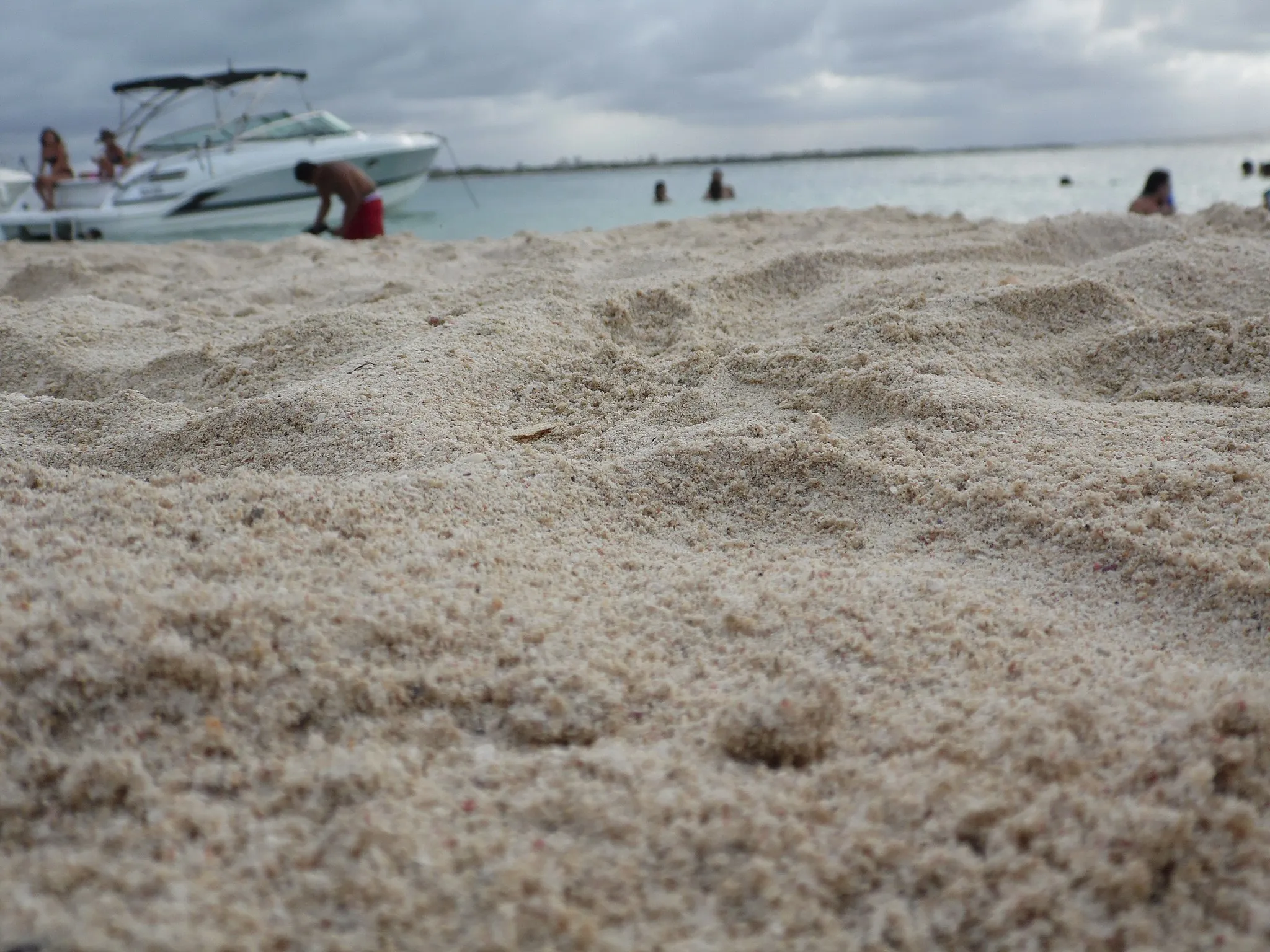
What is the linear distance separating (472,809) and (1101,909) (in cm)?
66

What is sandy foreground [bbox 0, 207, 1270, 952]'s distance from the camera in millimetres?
882

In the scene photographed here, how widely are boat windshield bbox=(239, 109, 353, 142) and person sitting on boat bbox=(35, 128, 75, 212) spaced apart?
2162 mm

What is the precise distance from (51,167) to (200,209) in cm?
213

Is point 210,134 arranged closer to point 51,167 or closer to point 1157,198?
point 51,167

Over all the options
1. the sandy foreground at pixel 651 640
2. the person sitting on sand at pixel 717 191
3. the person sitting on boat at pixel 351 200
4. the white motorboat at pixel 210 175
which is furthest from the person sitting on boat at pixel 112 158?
the sandy foreground at pixel 651 640

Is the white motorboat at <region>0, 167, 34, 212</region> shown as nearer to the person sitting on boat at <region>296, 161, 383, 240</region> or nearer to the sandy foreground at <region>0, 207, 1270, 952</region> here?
the person sitting on boat at <region>296, 161, 383, 240</region>

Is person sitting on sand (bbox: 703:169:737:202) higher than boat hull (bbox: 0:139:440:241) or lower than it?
higher

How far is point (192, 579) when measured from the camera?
1.32 meters

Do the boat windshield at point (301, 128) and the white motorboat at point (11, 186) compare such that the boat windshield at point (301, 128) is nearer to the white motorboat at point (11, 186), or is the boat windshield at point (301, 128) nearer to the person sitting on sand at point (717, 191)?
the white motorboat at point (11, 186)

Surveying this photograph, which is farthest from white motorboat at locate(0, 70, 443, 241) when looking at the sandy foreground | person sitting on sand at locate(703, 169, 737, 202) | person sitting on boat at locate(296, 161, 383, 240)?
the sandy foreground

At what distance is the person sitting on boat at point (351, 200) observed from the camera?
765 centimetres

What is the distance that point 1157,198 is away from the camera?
22.5ft

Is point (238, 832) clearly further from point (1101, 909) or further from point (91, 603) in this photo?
point (1101, 909)

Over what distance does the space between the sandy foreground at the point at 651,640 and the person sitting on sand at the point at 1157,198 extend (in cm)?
467
